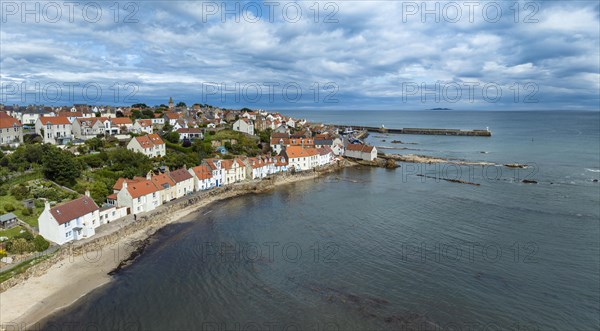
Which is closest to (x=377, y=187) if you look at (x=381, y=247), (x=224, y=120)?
(x=381, y=247)

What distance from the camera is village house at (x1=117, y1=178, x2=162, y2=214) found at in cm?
3134

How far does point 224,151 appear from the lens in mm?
56781

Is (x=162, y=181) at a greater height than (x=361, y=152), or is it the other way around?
(x=361, y=152)

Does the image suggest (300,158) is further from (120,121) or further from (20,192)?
(20,192)

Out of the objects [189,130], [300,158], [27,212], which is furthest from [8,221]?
[189,130]

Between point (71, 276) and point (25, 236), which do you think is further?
point (25, 236)

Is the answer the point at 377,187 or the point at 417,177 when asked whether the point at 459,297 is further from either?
the point at 417,177

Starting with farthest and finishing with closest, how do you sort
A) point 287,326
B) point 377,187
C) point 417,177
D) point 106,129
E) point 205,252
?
point 106,129 < point 417,177 < point 377,187 < point 205,252 < point 287,326

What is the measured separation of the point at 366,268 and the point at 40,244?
70.6ft

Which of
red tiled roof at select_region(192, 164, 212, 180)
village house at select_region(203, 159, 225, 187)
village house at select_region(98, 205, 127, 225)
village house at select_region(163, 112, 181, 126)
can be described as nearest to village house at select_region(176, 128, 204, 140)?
village house at select_region(163, 112, 181, 126)

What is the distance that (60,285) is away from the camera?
70.3 feet

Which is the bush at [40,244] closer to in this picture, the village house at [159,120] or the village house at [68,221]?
the village house at [68,221]

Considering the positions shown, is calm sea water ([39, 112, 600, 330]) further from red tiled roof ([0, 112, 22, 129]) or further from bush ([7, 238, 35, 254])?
red tiled roof ([0, 112, 22, 129])

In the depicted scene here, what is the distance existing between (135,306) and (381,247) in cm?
1730
